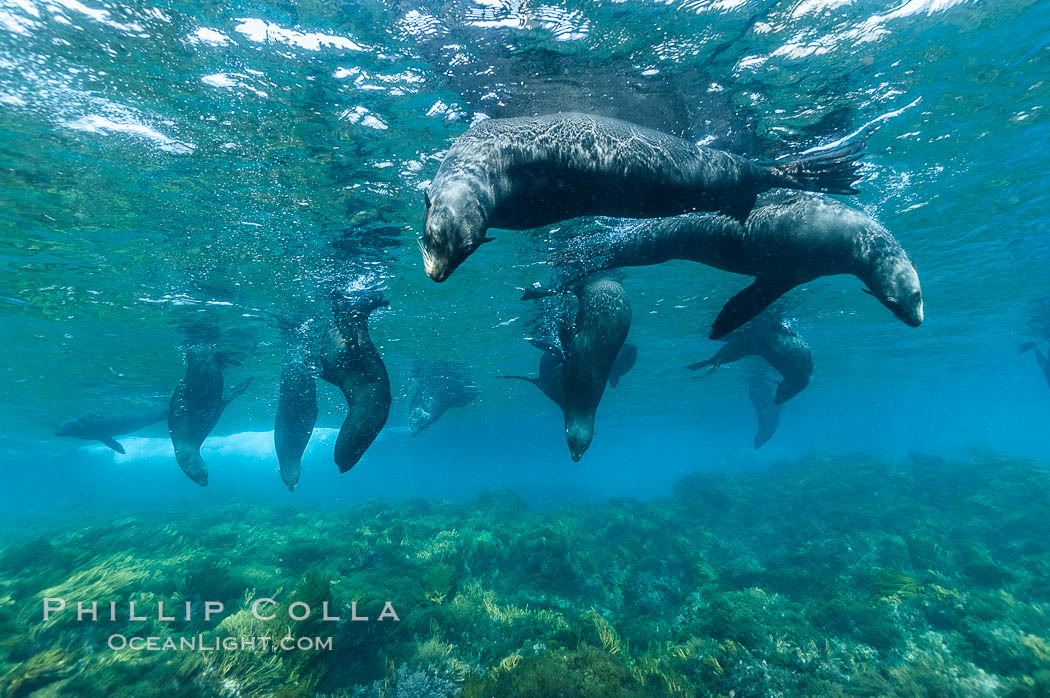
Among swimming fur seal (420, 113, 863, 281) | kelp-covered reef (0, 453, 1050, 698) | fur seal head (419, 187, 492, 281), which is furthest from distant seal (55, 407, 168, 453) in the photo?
fur seal head (419, 187, 492, 281)

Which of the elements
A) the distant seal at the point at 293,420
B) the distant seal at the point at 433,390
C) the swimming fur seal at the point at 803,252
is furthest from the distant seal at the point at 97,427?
the swimming fur seal at the point at 803,252

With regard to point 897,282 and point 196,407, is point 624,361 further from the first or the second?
point 196,407

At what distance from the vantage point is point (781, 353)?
12523 millimetres

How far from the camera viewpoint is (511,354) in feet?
73.4

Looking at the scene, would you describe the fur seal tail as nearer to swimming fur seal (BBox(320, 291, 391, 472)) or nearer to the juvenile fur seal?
the juvenile fur seal

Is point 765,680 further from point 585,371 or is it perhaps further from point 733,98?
point 733,98

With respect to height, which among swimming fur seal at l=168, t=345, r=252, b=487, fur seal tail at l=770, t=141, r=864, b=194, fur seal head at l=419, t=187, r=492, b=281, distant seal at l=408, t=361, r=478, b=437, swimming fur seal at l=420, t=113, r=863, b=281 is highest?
fur seal tail at l=770, t=141, r=864, b=194

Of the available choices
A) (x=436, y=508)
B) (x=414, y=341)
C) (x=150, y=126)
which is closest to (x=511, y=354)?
(x=414, y=341)

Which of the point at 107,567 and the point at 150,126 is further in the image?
the point at 107,567

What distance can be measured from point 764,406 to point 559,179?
2572 cm

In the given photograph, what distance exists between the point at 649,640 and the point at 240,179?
36.0 feet

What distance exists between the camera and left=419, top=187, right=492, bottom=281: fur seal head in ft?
8.10

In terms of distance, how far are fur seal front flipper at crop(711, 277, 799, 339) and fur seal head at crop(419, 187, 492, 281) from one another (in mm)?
3803

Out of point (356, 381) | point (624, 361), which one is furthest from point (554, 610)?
point (356, 381)
